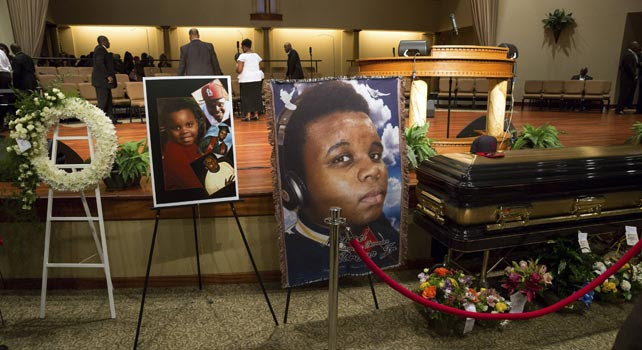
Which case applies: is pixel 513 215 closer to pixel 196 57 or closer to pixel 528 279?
pixel 528 279

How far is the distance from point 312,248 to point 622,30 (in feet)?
38.2

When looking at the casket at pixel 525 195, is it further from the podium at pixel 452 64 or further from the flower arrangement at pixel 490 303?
the podium at pixel 452 64

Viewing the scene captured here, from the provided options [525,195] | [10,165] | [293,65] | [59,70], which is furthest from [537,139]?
[59,70]

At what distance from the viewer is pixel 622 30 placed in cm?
1041

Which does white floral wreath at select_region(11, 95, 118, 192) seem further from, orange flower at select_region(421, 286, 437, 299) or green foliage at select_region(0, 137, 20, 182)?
orange flower at select_region(421, 286, 437, 299)

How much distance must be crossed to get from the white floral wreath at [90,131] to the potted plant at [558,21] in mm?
11543

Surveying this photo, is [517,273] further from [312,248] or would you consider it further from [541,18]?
[541,18]

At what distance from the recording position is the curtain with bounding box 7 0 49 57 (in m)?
9.66

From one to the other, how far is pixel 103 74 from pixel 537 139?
6214 mm

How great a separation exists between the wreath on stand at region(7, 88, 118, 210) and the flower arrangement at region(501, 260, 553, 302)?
225 cm

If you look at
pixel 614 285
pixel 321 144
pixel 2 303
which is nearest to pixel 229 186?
pixel 321 144

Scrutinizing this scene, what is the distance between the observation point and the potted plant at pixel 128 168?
2.72 m

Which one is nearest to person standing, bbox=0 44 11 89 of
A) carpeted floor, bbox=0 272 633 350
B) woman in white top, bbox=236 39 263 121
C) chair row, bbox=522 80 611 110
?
woman in white top, bbox=236 39 263 121

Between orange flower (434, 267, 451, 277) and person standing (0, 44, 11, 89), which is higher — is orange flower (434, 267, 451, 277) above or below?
below
